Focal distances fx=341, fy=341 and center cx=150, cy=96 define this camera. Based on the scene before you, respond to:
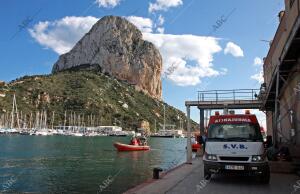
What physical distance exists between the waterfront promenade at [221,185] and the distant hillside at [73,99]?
137567 mm

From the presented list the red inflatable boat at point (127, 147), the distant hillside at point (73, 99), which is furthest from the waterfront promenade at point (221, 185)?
the distant hillside at point (73, 99)

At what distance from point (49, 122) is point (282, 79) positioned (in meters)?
149

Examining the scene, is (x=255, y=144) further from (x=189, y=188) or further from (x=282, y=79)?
(x=282, y=79)

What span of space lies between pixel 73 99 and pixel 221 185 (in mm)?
146372

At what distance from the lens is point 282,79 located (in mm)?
19188

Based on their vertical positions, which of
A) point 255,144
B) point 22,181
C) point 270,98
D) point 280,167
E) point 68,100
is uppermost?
point 68,100

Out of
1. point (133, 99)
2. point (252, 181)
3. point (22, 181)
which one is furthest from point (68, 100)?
point (252, 181)

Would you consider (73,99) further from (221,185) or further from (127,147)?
(221,185)

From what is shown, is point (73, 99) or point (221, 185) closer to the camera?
point (221, 185)

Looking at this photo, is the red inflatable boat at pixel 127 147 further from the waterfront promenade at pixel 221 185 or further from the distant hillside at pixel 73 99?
the distant hillside at pixel 73 99

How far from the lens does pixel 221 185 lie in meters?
13.4

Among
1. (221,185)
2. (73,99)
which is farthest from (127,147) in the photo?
(73,99)

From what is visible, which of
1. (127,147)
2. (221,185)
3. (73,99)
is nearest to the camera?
(221,185)

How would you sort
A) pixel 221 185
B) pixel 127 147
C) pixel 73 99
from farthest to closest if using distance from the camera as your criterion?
1. pixel 73 99
2. pixel 127 147
3. pixel 221 185
